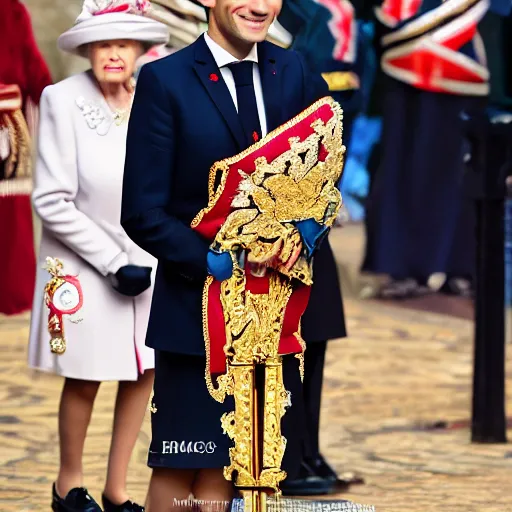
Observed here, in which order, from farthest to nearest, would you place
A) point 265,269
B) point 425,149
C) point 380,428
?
point 425,149
point 380,428
point 265,269

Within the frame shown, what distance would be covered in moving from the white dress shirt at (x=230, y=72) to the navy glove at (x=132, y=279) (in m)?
1.18

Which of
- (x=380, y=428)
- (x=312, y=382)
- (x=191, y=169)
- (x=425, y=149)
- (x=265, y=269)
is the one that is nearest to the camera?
(x=265, y=269)

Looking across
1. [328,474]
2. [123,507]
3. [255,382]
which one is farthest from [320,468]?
[255,382]

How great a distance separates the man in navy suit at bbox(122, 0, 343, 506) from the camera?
4.10 m

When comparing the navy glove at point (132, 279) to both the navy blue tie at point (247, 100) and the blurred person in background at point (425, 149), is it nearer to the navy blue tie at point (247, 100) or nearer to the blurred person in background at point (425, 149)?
the navy blue tie at point (247, 100)

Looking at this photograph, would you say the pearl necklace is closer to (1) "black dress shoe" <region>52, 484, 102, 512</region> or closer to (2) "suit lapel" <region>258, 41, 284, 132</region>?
(2) "suit lapel" <region>258, 41, 284, 132</region>

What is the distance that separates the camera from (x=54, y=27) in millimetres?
11188

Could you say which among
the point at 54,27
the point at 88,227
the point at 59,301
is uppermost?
the point at 88,227

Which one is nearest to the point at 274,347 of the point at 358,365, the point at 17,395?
the point at 17,395

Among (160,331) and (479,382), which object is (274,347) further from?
(479,382)

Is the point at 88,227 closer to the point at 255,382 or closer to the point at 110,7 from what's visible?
the point at 110,7

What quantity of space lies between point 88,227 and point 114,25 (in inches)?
24.6

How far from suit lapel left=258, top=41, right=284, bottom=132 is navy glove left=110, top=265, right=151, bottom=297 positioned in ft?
3.85

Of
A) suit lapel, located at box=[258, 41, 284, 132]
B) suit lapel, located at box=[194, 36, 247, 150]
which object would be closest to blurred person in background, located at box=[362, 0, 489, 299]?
suit lapel, located at box=[258, 41, 284, 132]
